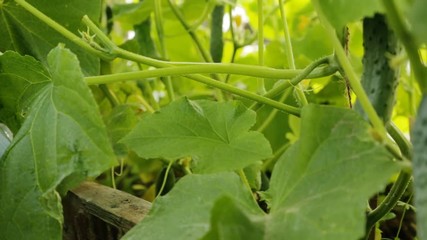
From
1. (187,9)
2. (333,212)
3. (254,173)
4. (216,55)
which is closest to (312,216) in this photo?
(333,212)

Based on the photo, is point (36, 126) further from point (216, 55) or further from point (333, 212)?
point (216, 55)

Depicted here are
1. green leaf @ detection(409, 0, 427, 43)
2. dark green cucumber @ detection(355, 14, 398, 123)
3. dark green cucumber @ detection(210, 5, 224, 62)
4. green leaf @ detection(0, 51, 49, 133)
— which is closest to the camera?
green leaf @ detection(409, 0, 427, 43)

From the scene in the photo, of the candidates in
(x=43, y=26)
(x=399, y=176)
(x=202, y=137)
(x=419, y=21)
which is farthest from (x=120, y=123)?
(x=419, y=21)

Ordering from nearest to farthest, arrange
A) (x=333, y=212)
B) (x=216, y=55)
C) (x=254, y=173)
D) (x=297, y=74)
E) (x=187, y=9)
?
1. (x=333, y=212)
2. (x=297, y=74)
3. (x=254, y=173)
4. (x=216, y=55)
5. (x=187, y=9)

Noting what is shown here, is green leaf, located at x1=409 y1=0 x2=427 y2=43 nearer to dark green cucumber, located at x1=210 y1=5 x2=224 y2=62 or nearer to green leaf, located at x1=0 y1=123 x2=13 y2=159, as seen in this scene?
green leaf, located at x1=0 y1=123 x2=13 y2=159

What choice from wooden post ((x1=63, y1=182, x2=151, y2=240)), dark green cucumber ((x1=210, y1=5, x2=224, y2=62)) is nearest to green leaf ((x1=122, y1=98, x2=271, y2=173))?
wooden post ((x1=63, y1=182, x2=151, y2=240))

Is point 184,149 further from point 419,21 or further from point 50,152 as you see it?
point 419,21

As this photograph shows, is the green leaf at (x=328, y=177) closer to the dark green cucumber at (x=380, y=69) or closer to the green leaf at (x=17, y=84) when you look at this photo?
the dark green cucumber at (x=380, y=69)
